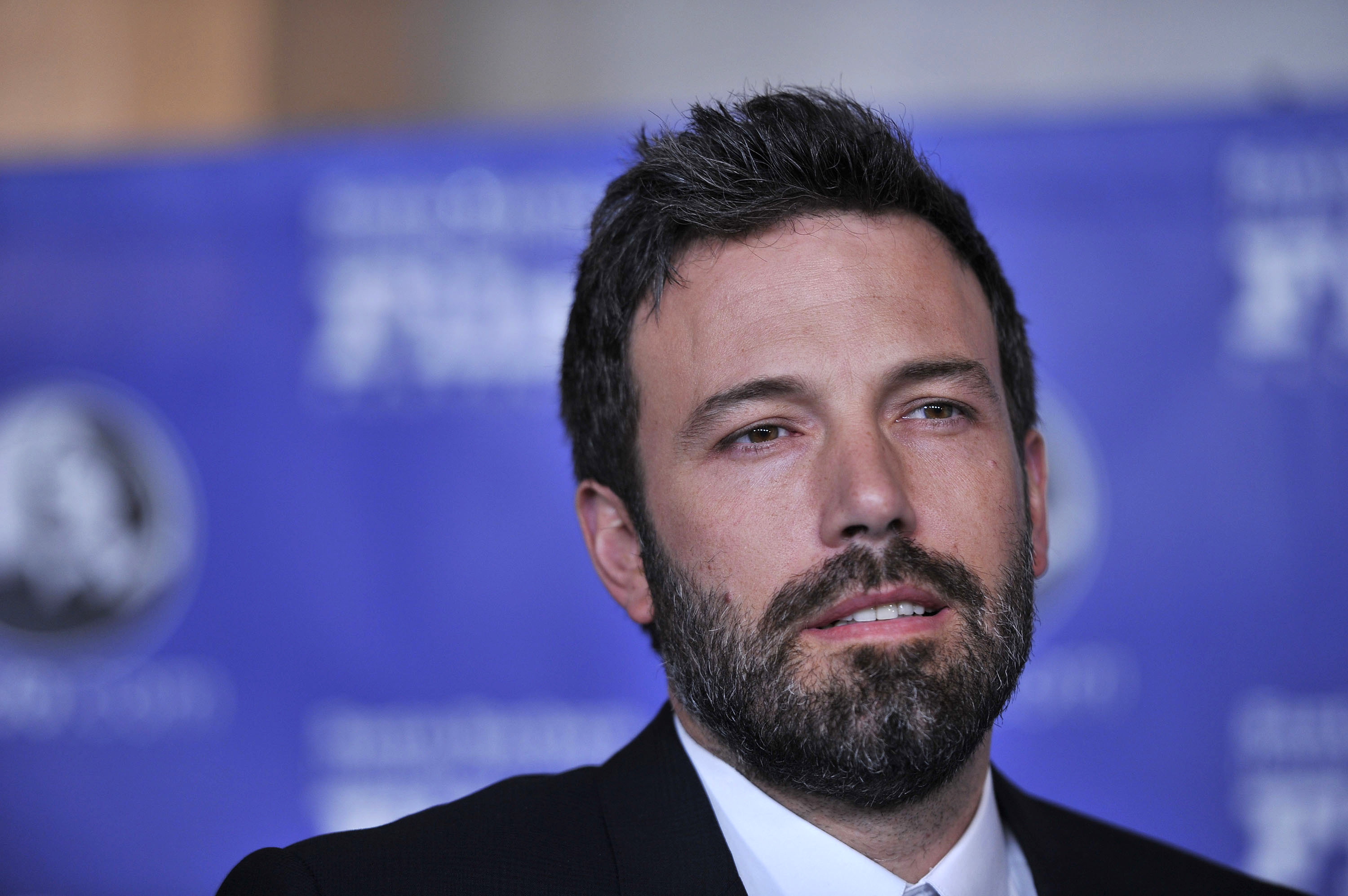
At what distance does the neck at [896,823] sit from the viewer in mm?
1541

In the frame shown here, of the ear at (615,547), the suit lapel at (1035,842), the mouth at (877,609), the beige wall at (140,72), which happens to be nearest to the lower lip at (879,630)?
the mouth at (877,609)

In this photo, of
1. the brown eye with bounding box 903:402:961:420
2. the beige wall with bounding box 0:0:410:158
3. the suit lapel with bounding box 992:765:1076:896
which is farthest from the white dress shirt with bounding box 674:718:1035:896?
the beige wall with bounding box 0:0:410:158

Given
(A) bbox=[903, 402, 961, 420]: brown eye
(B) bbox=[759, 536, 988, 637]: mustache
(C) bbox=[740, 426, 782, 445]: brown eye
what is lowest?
(B) bbox=[759, 536, 988, 637]: mustache

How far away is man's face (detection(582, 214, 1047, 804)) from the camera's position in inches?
57.2

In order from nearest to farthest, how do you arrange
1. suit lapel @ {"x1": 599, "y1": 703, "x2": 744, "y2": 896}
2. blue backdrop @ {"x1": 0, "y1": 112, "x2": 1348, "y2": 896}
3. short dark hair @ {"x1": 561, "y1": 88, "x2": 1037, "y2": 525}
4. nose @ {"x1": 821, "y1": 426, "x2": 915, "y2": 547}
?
nose @ {"x1": 821, "y1": 426, "x2": 915, "y2": 547} → suit lapel @ {"x1": 599, "y1": 703, "x2": 744, "y2": 896} → short dark hair @ {"x1": 561, "y1": 88, "x2": 1037, "y2": 525} → blue backdrop @ {"x1": 0, "y1": 112, "x2": 1348, "y2": 896}

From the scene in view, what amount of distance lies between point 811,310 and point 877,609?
1.31 ft

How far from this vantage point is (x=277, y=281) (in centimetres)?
285

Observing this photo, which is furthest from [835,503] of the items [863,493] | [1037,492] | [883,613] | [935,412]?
[1037,492]

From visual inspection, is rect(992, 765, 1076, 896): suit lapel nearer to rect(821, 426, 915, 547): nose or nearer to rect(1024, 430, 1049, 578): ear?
rect(1024, 430, 1049, 578): ear

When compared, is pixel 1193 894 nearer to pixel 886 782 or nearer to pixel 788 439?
pixel 886 782

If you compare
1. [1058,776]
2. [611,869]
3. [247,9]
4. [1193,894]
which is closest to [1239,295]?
[1058,776]

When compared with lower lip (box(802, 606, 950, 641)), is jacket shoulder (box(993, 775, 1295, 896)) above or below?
below

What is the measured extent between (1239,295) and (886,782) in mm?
1773

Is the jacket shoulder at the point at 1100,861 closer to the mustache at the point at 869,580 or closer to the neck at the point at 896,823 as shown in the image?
the neck at the point at 896,823
